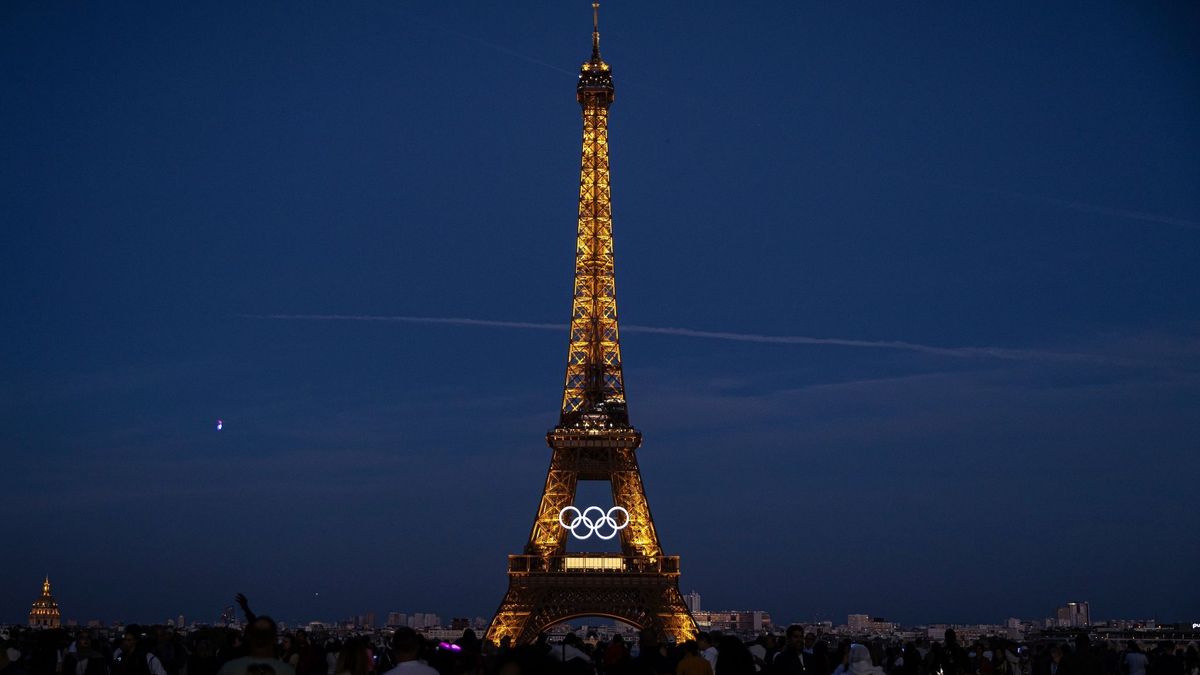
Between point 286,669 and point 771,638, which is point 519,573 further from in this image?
point 286,669

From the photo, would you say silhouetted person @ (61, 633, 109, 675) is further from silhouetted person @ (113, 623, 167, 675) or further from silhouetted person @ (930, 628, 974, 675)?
silhouetted person @ (930, 628, 974, 675)

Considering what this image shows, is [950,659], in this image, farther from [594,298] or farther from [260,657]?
[594,298]

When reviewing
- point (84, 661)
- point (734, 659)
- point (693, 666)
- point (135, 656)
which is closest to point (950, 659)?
point (693, 666)

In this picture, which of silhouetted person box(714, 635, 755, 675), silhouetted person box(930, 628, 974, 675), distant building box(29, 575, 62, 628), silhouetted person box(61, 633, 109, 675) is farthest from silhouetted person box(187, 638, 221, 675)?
distant building box(29, 575, 62, 628)

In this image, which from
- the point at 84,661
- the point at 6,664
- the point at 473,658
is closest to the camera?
the point at 473,658

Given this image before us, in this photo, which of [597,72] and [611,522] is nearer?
[611,522]

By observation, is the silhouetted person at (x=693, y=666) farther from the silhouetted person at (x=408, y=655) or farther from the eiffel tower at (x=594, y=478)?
the eiffel tower at (x=594, y=478)

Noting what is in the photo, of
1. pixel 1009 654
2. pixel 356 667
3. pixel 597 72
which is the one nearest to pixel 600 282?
pixel 597 72

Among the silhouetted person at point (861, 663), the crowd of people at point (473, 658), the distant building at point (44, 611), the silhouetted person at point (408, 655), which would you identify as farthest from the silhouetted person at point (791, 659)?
the distant building at point (44, 611)
